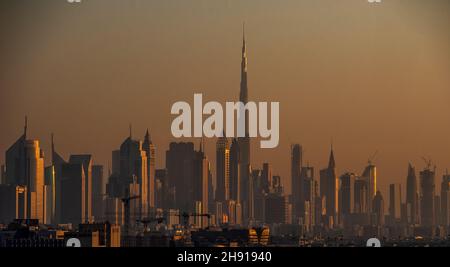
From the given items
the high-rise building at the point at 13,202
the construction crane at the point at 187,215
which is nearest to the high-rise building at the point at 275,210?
the construction crane at the point at 187,215

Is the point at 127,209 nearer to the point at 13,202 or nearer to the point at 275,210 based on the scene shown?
the point at 275,210

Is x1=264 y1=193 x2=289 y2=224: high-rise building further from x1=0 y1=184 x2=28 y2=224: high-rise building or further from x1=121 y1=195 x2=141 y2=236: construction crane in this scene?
x1=0 y1=184 x2=28 y2=224: high-rise building

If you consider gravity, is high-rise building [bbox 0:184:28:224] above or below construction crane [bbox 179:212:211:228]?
above

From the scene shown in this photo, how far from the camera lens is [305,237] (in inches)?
2805

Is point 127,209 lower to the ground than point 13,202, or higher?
lower

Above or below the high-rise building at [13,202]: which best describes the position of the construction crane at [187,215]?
below

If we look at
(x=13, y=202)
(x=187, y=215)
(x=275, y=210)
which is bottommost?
(x=187, y=215)

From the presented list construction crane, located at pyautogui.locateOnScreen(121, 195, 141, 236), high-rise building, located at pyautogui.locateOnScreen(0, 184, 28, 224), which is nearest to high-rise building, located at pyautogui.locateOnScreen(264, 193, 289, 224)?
construction crane, located at pyautogui.locateOnScreen(121, 195, 141, 236)

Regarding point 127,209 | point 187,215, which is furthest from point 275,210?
point 127,209

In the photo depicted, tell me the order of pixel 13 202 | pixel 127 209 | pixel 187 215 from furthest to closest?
pixel 127 209
pixel 187 215
pixel 13 202

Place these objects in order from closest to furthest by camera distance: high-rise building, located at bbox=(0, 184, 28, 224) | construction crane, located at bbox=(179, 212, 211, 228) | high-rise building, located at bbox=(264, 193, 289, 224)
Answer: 1. high-rise building, located at bbox=(0, 184, 28, 224)
2. high-rise building, located at bbox=(264, 193, 289, 224)
3. construction crane, located at bbox=(179, 212, 211, 228)

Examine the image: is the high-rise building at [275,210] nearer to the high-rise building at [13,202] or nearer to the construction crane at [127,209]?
→ the construction crane at [127,209]
